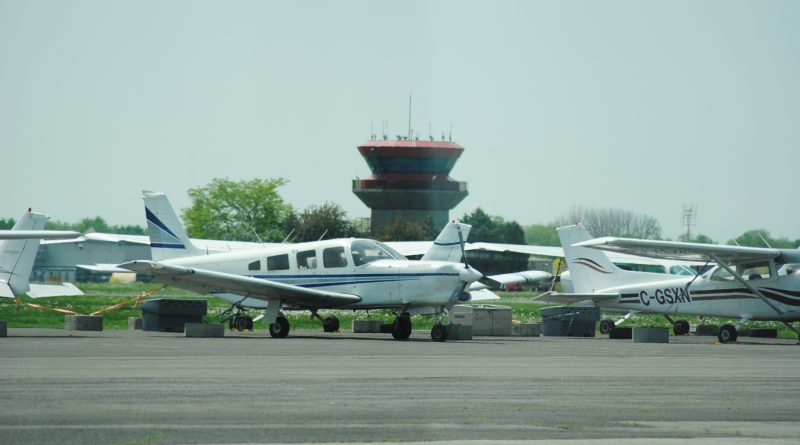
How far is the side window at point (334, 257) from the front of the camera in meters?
28.7

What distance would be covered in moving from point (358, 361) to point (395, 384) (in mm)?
4230

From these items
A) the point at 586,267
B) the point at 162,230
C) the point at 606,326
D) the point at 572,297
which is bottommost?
the point at 606,326

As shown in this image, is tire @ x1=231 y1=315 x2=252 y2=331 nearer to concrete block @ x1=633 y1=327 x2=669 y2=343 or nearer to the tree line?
concrete block @ x1=633 y1=327 x2=669 y2=343

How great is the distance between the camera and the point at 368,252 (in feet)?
94.6

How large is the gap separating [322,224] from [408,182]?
1898 centimetres

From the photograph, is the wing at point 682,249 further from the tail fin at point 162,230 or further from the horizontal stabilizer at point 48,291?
the horizontal stabilizer at point 48,291

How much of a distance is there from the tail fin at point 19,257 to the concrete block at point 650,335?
15140 millimetres

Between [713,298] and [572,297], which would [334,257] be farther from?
[713,298]

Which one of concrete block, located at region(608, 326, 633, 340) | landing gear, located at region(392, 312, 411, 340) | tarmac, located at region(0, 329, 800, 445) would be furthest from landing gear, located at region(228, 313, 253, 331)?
concrete block, located at region(608, 326, 633, 340)

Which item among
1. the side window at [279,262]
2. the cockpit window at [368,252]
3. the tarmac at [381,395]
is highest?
the cockpit window at [368,252]

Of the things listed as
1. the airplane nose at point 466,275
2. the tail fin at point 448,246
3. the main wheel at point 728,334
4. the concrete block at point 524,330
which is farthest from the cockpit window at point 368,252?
the main wheel at point 728,334

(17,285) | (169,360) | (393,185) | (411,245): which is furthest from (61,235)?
(393,185)

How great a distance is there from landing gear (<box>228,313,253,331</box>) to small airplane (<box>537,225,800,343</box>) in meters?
8.27

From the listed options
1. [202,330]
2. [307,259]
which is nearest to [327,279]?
[307,259]
